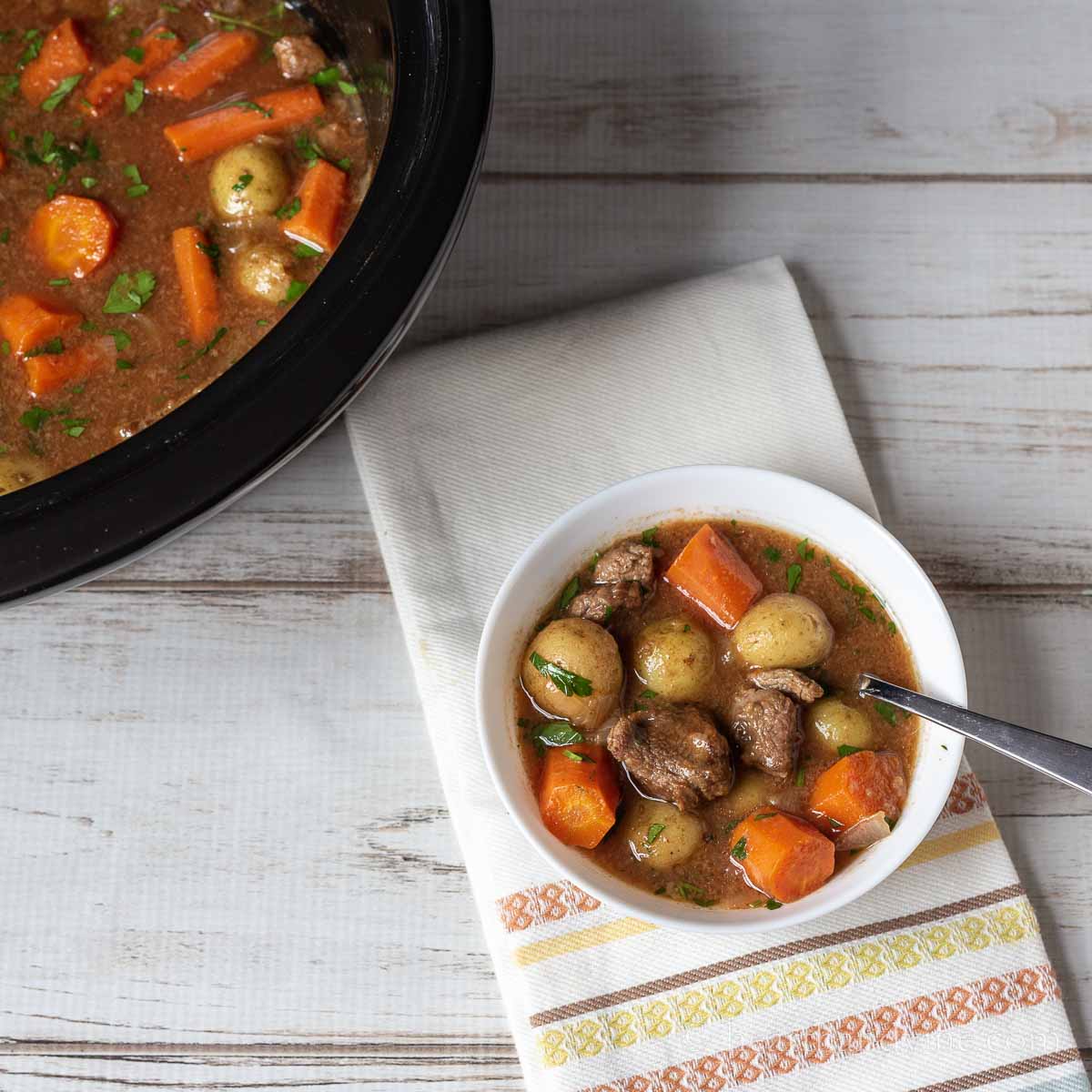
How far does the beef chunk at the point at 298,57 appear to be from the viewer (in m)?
2.02

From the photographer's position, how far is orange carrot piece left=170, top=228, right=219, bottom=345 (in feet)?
6.11

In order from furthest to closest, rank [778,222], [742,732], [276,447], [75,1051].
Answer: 1. [778,222]
2. [75,1051]
3. [742,732]
4. [276,447]

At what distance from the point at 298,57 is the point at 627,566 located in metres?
1.05

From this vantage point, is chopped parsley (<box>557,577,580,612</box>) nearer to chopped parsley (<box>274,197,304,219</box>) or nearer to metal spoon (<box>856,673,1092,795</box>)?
metal spoon (<box>856,673,1092,795</box>)

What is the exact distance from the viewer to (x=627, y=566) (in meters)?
1.89

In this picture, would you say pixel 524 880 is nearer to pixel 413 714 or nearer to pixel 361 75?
pixel 413 714

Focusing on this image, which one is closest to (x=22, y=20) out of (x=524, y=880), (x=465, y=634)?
(x=465, y=634)

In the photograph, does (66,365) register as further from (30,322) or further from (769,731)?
(769,731)

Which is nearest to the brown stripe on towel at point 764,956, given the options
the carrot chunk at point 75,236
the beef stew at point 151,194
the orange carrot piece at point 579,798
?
the orange carrot piece at point 579,798

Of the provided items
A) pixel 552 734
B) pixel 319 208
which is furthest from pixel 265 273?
pixel 552 734

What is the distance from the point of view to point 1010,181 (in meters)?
2.33

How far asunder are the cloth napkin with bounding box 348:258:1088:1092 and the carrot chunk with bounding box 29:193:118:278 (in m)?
0.49

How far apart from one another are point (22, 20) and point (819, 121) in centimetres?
149

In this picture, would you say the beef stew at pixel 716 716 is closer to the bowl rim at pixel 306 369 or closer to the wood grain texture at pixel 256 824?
the wood grain texture at pixel 256 824
